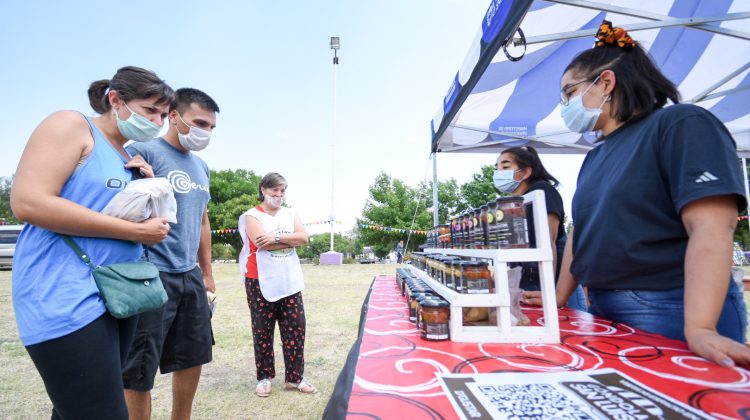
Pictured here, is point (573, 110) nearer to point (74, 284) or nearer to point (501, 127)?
point (74, 284)

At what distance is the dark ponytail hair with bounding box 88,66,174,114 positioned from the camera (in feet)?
4.56

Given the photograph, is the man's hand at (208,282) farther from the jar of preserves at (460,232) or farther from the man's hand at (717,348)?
the man's hand at (717,348)

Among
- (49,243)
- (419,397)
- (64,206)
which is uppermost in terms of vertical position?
(64,206)

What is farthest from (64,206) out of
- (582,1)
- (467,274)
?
(582,1)

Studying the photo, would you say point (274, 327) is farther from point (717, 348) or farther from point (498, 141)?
point (498, 141)

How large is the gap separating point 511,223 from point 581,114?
540mm

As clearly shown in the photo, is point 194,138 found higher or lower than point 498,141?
lower

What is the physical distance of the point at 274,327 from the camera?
2900mm

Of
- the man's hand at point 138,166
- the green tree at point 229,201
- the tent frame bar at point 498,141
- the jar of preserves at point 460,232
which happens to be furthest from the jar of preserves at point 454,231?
the green tree at point 229,201

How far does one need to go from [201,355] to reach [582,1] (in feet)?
10.7

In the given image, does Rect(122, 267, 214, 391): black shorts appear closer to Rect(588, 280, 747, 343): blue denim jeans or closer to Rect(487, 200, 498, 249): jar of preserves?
Rect(487, 200, 498, 249): jar of preserves

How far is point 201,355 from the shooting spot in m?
1.93

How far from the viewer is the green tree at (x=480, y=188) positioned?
28578 millimetres

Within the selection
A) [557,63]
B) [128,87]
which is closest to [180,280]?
[128,87]
